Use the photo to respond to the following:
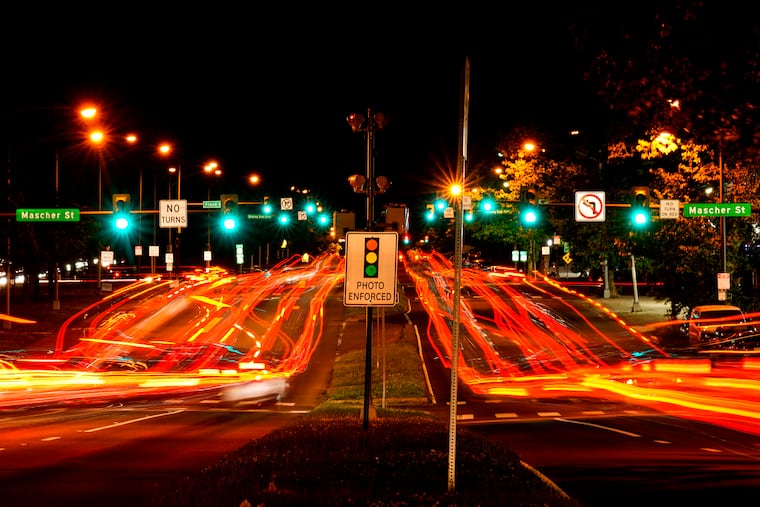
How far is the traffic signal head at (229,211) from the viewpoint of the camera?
37344 millimetres

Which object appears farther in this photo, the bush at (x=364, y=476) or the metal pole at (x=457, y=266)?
the bush at (x=364, y=476)

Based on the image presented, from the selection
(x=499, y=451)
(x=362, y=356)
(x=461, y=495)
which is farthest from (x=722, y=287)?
(x=461, y=495)

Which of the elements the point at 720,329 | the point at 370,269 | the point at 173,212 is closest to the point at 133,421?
the point at 370,269

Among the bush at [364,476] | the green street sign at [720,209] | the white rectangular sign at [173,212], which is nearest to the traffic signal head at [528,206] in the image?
the green street sign at [720,209]

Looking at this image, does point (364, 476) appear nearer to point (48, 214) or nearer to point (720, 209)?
point (720, 209)

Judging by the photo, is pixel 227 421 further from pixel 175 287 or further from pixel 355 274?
pixel 175 287

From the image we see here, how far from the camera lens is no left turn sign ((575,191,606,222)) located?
31.7m

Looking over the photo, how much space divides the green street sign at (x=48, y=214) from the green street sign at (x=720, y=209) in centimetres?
2295

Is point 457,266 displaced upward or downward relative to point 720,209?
downward

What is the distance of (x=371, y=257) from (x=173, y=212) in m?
25.9

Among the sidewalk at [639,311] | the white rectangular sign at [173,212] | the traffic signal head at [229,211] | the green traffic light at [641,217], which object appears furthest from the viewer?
the sidewalk at [639,311]

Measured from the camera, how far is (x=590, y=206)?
3189 cm

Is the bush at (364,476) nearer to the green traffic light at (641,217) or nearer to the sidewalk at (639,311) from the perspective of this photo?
the green traffic light at (641,217)

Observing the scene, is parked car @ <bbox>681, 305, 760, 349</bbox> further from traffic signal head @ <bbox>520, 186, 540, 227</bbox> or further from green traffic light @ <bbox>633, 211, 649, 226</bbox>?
traffic signal head @ <bbox>520, 186, 540, 227</bbox>
